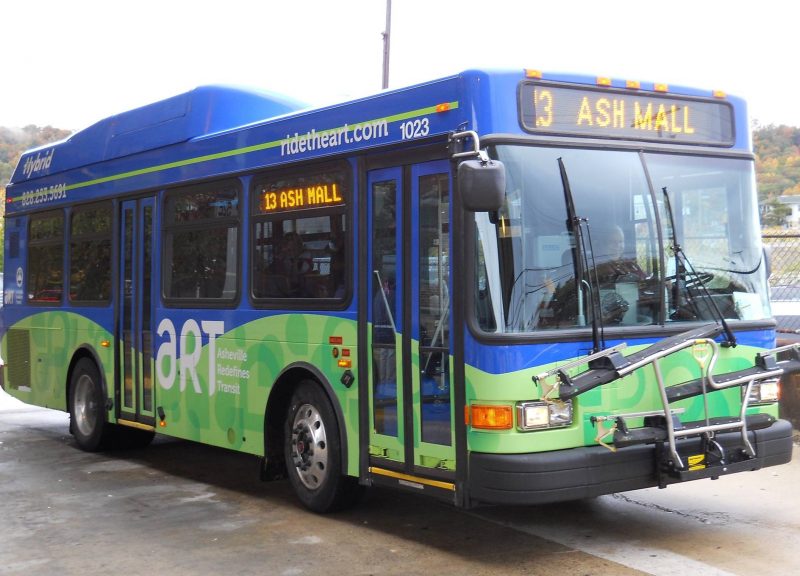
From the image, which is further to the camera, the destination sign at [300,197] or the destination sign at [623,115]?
the destination sign at [300,197]

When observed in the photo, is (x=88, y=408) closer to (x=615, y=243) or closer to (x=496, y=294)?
(x=496, y=294)

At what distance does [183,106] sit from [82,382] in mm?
3483

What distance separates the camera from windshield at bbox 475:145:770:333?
6305 millimetres

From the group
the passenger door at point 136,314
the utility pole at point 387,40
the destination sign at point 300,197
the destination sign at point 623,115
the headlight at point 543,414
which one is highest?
the utility pole at point 387,40

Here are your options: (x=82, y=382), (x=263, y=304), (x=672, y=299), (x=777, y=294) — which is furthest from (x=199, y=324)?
(x=777, y=294)

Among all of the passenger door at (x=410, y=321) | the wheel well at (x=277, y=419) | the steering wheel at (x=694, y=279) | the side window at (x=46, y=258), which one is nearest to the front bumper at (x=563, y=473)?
the passenger door at (x=410, y=321)

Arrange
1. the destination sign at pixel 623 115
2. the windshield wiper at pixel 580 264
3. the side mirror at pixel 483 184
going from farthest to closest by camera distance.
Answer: the destination sign at pixel 623 115 < the windshield wiper at pixel 580 264 < the side mirror at pixel 483 184

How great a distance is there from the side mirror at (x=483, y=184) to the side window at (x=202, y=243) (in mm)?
3327

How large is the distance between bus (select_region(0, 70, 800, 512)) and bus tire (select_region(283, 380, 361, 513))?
0.02 meters

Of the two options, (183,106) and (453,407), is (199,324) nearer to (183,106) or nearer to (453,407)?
(183,106)

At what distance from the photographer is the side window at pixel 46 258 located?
1207 cm

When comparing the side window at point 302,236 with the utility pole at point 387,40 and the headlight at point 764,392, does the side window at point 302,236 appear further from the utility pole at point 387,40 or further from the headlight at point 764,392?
the utility pole at point 387,40

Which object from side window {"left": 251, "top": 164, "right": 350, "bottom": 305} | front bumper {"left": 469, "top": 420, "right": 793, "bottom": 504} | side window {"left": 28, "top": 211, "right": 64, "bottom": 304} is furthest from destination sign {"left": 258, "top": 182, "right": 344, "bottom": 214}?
side window {"left": 28, "top": 211, "right": 64, "bottom": 304}

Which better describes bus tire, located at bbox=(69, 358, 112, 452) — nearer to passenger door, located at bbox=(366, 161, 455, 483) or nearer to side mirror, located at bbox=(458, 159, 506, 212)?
passenger door, located at bbox=(366, 161, 455, 483)
